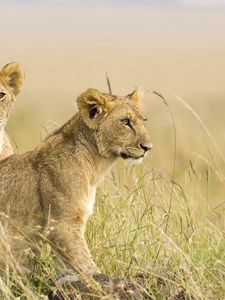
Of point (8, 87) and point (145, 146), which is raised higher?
point (8, 87)

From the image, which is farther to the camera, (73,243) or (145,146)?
(145,146)

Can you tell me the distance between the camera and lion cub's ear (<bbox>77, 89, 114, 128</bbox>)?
25.0 feet

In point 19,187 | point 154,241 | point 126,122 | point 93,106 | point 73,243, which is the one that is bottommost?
point 154,241

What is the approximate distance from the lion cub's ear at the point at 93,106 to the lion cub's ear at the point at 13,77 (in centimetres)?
142

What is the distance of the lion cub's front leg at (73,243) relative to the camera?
285 inches

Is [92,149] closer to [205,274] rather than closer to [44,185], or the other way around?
[44,185]

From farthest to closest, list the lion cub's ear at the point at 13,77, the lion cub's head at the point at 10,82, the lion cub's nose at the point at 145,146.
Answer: the lion cub's ear at the point at 13,77, the lion cub's head at the point at 10,82, the lion cub's nose at the point at 145,146

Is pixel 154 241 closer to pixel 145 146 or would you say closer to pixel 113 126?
pixel 145 146

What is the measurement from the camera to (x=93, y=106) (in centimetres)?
767

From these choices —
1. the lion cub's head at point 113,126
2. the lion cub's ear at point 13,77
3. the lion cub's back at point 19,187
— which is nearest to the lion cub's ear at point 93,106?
the lion cub's head at point 113,126

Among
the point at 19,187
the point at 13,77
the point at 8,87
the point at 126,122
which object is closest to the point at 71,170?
the point at 19,187

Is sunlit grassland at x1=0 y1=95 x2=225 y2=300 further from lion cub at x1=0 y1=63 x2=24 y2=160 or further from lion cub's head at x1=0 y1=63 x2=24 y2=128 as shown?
lion cub's head at x1=0 y1=63 x2=24 y2=128

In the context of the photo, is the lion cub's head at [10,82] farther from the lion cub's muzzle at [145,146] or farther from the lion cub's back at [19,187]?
the lion cub's muzzle at [145,146]

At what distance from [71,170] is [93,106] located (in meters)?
0.42
